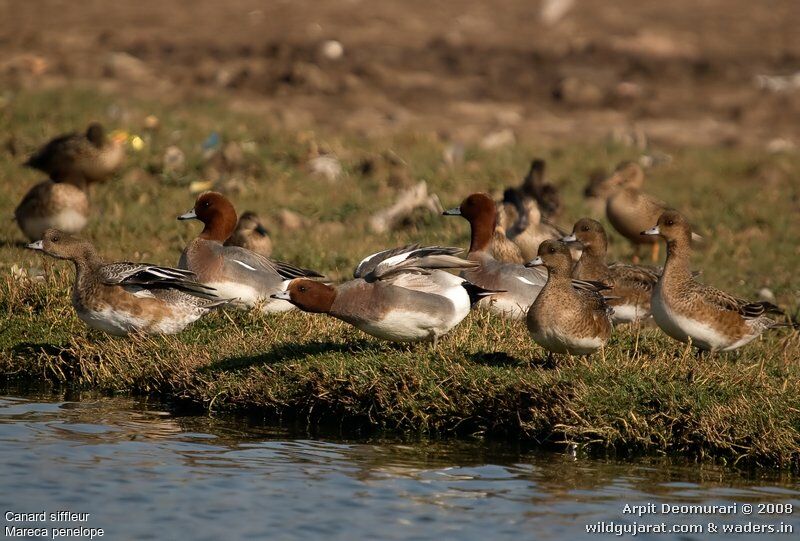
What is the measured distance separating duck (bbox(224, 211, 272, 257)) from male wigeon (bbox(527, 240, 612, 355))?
3830mm

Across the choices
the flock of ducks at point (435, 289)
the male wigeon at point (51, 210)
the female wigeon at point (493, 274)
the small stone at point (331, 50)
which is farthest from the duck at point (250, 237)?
the small stone at point (331, 50)

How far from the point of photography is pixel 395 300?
23.9ft

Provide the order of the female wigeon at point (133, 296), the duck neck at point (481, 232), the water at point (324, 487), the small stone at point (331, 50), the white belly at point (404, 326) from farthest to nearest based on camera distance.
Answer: the small stone at point (331, 50), the duck neck at point (481, 232), the female wigeon at point (133, 296), the white belly at point (404, 326), the water at point (324, 487)

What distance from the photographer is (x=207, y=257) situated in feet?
29.7

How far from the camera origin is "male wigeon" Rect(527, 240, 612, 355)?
7.21 meters

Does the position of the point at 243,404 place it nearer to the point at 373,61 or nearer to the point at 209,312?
the point at 209,312

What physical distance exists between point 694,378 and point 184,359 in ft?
9.97

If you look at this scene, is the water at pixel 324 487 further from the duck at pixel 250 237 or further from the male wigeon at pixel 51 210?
the male wigeon at pixel 51 210

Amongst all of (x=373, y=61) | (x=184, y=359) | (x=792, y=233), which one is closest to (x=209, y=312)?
(x=184, y=359)

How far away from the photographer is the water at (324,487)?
5.74 m

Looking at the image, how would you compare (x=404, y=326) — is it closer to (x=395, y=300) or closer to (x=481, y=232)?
(x=395, y=300)

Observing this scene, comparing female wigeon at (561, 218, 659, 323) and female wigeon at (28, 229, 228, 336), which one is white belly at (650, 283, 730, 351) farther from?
female wigeon at (28, 229, 228, 336)

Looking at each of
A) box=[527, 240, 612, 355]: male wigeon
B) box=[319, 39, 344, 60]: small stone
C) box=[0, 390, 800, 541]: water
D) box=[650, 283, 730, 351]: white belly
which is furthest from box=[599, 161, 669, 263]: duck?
box=[319, 39, 344, 60]: small stone

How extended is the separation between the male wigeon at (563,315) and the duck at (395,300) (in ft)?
1.65
